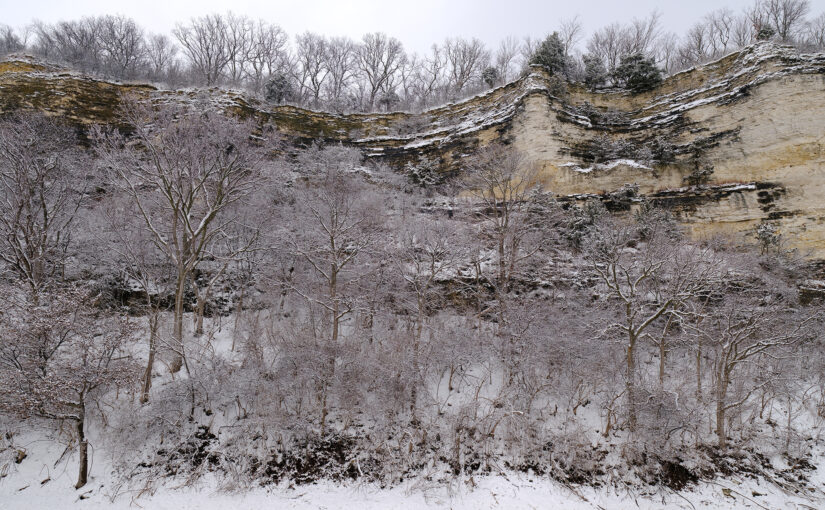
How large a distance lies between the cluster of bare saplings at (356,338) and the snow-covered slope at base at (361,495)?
0.51 meters

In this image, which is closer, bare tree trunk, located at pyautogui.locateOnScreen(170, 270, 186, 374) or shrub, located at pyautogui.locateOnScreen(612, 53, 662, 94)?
bare tree trunk, located at pyautogui.locateOnScreen(170, 270, 186, 374)

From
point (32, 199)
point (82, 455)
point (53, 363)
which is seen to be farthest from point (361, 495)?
point (32, 199)

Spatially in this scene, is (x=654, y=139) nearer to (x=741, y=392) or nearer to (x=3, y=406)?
(x=741, y=392)

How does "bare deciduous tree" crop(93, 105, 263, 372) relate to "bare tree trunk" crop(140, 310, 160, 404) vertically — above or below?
above

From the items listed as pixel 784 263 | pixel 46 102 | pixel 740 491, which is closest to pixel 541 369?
pixel 740 491

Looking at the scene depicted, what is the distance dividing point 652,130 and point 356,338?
21.1m

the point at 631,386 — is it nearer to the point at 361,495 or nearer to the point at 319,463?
the point at 361,495

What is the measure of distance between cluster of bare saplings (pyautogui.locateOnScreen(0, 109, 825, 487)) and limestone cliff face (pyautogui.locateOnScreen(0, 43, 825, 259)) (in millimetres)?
3041

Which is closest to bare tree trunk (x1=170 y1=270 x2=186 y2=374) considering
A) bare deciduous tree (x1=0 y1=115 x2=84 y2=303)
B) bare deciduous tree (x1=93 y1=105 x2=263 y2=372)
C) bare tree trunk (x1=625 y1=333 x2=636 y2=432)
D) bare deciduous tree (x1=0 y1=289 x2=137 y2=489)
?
bare deciduous tree (x1=93 y1=105 x2=263 y2=372)

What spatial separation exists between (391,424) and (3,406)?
8620mm

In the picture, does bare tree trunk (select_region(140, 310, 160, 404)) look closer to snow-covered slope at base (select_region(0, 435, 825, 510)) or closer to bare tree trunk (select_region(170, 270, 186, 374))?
bare tree trunk (select_region(170, 270, 186, 374))

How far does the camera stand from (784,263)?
14188mm

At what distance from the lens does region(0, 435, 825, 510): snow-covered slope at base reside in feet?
25.4

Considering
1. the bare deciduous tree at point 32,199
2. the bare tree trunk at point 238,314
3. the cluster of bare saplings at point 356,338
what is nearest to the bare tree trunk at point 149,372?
the cluster of bare saplings at point 356,338
